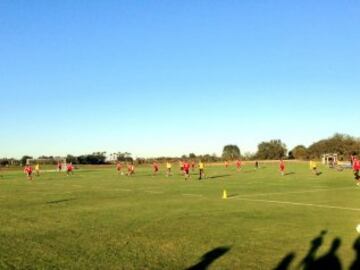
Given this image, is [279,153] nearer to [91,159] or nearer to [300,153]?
[300,153]

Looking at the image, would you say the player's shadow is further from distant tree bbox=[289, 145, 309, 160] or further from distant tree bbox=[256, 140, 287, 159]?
distant tree bbox=[256, 140, 287, 159]

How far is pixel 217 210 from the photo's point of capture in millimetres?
20672

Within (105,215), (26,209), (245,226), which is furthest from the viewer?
(26,209)

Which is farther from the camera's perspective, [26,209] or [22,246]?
[26,209]

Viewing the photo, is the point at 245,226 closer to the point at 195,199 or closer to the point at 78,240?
the point at 78,240

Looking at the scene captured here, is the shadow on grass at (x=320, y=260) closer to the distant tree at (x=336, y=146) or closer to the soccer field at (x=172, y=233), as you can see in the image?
the soccer field at (x=172, y=233)

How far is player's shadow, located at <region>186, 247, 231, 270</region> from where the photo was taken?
33.8 feet

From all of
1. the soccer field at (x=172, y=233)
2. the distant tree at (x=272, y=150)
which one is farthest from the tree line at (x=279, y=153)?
the soccer field at (x=172, y=233)

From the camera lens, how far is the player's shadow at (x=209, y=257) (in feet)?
33.8

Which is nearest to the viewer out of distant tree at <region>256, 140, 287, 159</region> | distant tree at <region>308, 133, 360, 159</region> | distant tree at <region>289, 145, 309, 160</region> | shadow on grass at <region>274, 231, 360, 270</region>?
shadow on grass at <region>274, 231, 360, 270</region>

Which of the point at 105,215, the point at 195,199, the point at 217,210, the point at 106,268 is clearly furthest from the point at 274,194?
the point at 106,268

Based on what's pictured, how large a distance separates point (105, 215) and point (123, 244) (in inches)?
266

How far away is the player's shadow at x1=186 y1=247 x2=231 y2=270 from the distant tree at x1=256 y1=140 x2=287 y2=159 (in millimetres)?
159141

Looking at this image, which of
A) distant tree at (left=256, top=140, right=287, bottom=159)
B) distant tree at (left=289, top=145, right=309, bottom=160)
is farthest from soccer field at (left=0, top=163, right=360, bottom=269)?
distant tree at (left=256, top=140, right=287, bottom=159)
